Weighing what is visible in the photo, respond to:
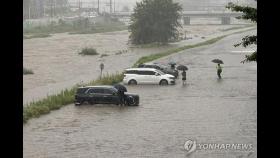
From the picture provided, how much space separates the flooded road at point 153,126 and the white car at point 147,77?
113 cm

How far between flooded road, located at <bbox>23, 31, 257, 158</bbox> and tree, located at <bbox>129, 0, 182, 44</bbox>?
45.6m

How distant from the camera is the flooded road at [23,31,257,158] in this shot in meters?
18.1

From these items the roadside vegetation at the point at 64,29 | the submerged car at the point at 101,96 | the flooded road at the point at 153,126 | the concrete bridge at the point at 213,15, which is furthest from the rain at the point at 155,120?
the concrete bridge at the point at 213,15

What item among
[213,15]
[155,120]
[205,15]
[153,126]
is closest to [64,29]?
[205,15]

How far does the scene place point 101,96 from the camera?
27.2 m

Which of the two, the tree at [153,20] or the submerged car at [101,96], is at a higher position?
the tree at [153,20]

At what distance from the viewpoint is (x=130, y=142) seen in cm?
1934

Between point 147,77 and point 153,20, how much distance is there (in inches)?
1759

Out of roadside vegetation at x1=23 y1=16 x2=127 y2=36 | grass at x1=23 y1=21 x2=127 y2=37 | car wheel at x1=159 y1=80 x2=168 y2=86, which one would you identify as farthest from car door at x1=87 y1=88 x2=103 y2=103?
grass at x1=23 y1=21 x2=127 y2=37

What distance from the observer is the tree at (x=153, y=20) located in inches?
3142

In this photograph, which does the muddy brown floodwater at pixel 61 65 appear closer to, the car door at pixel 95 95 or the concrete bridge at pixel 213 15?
the car door at pixel 95 95

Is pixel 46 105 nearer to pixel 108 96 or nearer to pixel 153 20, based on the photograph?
pixel 108 96
